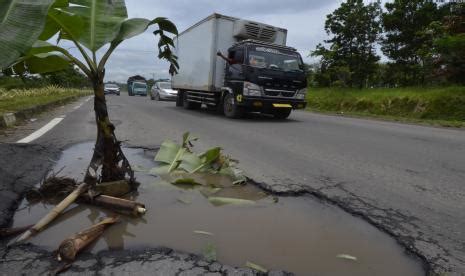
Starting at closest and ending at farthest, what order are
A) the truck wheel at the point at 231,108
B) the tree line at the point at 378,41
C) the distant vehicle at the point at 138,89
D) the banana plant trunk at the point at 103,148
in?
1. the banana plant trunk at the point at 103,148
2. the truck wheel at the point at 231,108
3. the tree line at the point at 378,41
4. the distant vehicle at the point at 138,89

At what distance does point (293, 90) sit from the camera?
1045 centimetres

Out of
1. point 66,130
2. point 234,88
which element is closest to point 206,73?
point 234,88

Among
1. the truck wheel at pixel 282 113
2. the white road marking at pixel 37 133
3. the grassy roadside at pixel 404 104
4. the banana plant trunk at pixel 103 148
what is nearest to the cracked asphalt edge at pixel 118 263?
the banana plant trunk at pixel 103 148

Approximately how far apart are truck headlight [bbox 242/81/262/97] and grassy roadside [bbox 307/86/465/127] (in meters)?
5.82

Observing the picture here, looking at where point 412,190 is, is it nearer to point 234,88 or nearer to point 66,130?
point 66,130

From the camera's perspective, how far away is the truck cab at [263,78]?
9.86 m

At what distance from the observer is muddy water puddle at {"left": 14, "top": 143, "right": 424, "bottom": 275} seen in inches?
87.9

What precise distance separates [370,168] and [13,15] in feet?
13.2

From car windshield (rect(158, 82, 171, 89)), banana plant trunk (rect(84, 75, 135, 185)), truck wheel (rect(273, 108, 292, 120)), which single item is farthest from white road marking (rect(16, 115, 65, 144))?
car windshield (rect(158, 82, 171, 89))

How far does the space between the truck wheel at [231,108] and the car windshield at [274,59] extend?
1.25 meters

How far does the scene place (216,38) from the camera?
10914mm

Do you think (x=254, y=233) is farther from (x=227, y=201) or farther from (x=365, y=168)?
(x=365, y=168)

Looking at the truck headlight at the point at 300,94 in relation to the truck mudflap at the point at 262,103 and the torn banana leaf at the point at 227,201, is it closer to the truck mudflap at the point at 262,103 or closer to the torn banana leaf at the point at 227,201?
the truck mudflap at the point at 262,103

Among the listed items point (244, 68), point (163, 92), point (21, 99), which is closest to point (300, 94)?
point (244, 68)
